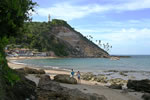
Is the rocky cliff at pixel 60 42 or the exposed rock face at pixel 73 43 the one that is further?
the exposed rock face at pixel 73 43

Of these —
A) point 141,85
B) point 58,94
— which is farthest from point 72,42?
point 58,94

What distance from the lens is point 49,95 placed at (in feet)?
21.3

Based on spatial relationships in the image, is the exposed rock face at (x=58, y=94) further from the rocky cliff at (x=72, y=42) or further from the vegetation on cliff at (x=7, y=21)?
the rocky cliff at (x=72, y=42)

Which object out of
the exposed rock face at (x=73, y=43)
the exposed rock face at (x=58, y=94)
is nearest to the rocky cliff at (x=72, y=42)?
the exposed rock face at (x=73, y=43)

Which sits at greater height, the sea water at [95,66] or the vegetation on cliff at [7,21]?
the vegetation on cliff at [7,21]

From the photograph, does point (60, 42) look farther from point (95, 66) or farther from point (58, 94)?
point (58, 94)

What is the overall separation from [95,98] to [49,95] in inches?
63.5

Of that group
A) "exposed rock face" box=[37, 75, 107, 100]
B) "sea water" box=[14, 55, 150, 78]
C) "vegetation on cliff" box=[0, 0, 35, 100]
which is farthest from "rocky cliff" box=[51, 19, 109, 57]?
"vegetation on cliff" box=[0, 0, 35, 100]

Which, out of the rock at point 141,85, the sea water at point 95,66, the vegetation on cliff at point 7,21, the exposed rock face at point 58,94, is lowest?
the sea water at point 95,66

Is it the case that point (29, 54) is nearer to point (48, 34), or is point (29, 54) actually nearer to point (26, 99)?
point (48, 34)

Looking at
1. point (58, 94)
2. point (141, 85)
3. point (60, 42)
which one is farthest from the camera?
point (60, 42)

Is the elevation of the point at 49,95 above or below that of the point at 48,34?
below

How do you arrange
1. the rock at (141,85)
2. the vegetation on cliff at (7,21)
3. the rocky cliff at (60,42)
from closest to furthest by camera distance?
the vegetation on cliff at (7,21)
the rock at (141,85)
the rocky cliff at (60,42)

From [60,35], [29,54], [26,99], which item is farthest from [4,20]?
[60,35]
